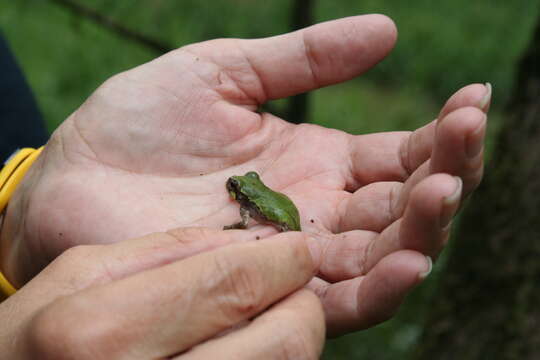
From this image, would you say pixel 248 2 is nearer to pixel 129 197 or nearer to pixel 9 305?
pixel 129 197

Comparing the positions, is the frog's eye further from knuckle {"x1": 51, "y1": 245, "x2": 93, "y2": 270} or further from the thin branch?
the thin branch

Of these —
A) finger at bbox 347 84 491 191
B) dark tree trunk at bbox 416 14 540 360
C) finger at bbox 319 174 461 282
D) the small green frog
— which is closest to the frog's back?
the small green frog

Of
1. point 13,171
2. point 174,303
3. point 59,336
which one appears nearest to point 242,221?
point 174,303

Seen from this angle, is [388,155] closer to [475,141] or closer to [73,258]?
[475,141]

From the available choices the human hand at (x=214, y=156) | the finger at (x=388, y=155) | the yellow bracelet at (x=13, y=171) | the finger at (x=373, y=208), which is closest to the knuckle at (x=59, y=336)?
the human hand at (x=214, y=156)

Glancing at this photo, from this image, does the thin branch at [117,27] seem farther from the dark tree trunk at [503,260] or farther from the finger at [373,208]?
the dark tree trunk at [503,260]
